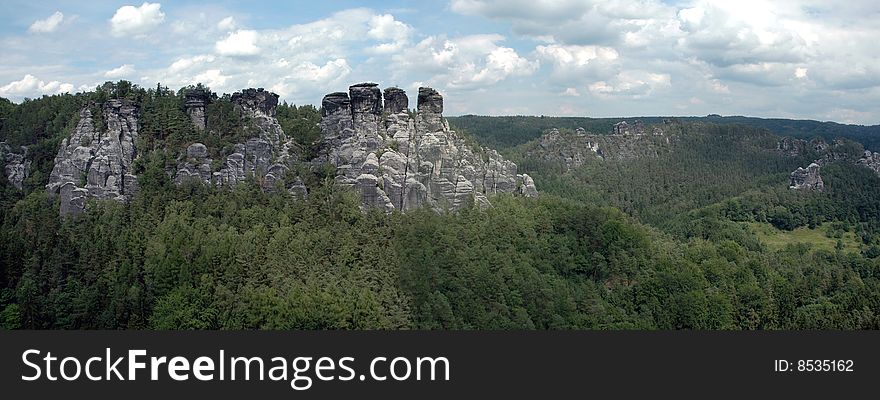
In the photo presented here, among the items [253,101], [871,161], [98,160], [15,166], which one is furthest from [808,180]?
[15,166]

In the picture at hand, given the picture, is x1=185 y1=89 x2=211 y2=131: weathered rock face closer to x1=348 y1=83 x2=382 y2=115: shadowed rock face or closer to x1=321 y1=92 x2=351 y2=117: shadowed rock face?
x1=321 y1=92 x2=351 y2=117: shadowed rock face

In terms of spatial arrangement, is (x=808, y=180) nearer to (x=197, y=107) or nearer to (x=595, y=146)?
(x=595, y=146)

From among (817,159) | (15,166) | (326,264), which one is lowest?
(326,264)

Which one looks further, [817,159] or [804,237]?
[817,159]

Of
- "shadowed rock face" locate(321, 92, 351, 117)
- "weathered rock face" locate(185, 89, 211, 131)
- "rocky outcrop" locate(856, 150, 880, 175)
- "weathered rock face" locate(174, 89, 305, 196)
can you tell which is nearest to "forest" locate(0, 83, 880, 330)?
"weathered rock face" locate(185, 89, 211, 131)

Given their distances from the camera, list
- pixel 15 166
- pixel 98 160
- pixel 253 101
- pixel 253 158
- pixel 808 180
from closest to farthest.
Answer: pixel 98 160, pixel 253 158, pixel 15 166, pixel 253 101, pixel 808 180

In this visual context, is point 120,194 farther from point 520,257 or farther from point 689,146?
point 689,146

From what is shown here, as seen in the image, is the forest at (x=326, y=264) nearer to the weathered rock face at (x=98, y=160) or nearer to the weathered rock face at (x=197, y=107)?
the weathered rock face at (x=197, y=107)
